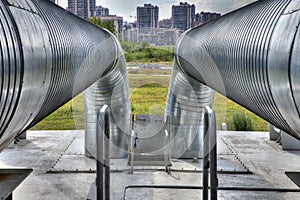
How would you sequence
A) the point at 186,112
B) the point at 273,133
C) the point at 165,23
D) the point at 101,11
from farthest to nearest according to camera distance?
the point at 101,11 → the point at 165,23 → the point at 273,133 → the point at 186,112

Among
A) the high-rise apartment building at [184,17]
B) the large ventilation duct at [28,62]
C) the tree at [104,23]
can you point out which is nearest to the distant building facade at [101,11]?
the tree at [104,23]

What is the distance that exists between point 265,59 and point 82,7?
82.1 feet

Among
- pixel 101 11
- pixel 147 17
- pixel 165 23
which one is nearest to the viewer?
pixel 147 17

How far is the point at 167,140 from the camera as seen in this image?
7.94 metres

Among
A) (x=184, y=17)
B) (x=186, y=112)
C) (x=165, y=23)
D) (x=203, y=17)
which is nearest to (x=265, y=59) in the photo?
(x=186, y=112)

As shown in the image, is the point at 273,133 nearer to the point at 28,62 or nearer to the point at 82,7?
the point at 28,62

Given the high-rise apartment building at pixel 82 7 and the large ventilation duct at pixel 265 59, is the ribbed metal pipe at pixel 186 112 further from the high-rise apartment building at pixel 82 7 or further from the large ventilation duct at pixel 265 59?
the high-rise apartment building at pixel 82 7

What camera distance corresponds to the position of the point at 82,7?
26281 millimetres

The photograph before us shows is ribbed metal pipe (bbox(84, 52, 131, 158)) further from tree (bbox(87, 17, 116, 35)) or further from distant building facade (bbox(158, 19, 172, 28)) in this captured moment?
distant building facade (bbox(158, 19, 172, 28))

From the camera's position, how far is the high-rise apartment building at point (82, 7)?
26344mm

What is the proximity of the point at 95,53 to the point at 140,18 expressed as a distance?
16510 millimetres

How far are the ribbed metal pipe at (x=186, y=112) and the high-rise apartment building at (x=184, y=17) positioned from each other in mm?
12571

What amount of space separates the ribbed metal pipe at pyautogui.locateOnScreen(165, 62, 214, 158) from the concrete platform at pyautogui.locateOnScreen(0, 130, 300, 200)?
356mm

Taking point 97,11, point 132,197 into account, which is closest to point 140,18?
point 97,11
